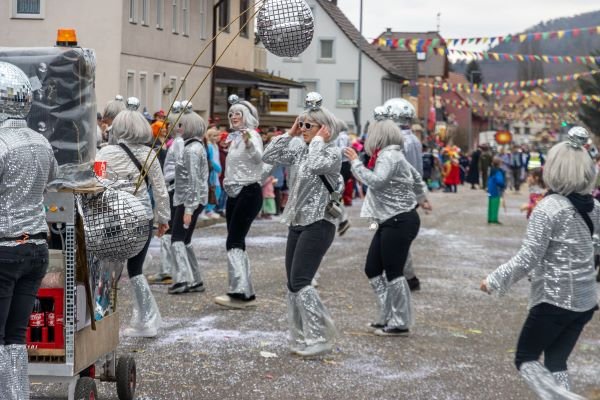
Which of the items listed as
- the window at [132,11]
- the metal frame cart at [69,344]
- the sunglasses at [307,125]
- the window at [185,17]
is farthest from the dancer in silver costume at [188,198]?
the window at [185,17]

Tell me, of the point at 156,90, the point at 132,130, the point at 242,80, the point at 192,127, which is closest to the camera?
the point at 132,130

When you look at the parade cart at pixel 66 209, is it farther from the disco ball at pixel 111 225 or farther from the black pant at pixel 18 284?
the black pant at pixel 18 284

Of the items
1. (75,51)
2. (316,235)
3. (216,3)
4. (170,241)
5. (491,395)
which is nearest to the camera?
(75,51)

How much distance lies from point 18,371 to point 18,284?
0.42m

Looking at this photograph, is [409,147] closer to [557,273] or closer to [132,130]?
[132,130]

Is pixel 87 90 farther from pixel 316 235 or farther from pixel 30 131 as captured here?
pixel 316 235

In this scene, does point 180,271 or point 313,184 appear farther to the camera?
point 180,271

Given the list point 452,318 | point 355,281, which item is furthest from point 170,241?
point 452,318

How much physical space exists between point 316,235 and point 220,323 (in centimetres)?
165

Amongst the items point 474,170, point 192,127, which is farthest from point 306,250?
point 474,170

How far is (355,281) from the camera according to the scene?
44.9 ft

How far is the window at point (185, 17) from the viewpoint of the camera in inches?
1391

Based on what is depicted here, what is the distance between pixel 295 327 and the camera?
9094mm

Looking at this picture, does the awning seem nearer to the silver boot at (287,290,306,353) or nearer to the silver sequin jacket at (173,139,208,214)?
the silver sequin jacket at (173,139,208,214)
